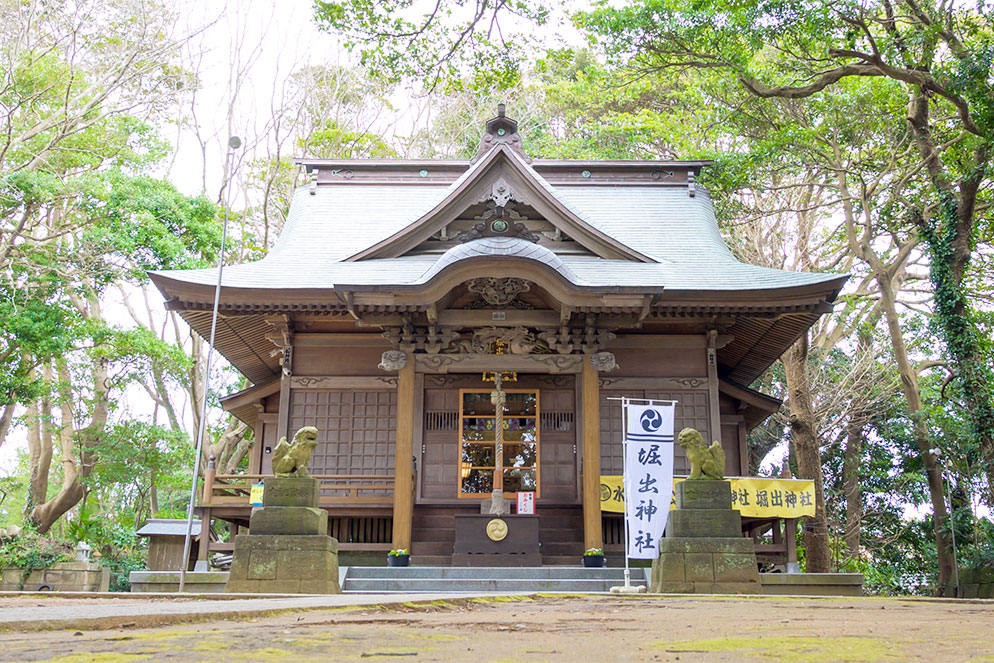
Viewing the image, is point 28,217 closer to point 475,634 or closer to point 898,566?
point 475,634

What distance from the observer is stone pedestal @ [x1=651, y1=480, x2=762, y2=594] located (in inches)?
351

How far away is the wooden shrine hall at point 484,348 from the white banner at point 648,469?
155cm

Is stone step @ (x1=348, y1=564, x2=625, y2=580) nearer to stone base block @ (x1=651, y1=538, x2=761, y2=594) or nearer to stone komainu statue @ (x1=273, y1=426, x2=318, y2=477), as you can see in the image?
stone base block @ (x1=651, y1=538, x2=761, y2=594)

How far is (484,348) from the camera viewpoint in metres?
12.8

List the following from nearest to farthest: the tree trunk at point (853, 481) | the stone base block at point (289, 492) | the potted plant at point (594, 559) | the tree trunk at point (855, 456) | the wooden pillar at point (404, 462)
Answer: the stone base block at point (289, 492) → the potted plant at point (594, 559) → the wooden pillar at point (404, 462) → the tree trunk at point (855, 456) → the tree trunk at point (853, 481)

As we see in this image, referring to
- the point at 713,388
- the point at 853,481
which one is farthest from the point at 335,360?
the point at 853,481

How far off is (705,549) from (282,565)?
14.9ft

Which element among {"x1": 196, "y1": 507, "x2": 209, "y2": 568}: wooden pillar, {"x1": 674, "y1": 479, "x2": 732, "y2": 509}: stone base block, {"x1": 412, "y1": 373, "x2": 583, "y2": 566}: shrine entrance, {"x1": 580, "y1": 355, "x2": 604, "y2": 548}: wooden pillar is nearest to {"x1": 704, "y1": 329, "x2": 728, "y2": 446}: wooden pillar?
{"x1": 580, "y1": 355, "x2": 604, "y2": 548}: wooden pillar

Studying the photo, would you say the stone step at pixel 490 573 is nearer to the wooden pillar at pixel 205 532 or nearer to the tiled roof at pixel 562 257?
the wooden pillar at pixel 205 532

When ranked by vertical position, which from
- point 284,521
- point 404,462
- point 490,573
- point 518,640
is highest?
point 404,462

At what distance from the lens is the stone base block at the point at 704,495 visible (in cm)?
931

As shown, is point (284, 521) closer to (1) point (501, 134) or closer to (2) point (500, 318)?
(2) point (500, 318)

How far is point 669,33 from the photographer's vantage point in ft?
49.0

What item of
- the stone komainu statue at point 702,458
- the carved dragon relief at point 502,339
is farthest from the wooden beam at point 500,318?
the stone komainu statue at point 702,458
